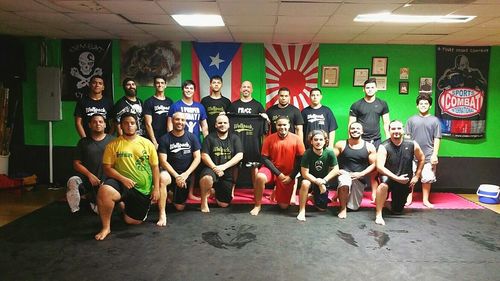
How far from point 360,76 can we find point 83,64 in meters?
4.72

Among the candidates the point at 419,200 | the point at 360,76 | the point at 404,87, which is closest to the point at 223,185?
the point at 419,200

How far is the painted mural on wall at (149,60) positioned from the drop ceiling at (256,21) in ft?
0.73

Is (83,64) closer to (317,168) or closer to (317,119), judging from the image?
(317,119)

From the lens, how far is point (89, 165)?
15.2 feet

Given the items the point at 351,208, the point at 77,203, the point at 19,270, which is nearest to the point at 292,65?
the point at 351,208

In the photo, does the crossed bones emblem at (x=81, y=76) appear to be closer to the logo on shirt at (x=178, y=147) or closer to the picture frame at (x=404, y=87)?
the logo on shirt at (x=178, y=147)

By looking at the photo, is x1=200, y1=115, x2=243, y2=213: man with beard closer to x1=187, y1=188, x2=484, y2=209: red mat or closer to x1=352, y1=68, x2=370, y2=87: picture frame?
x1=187, y1=188, x2=484, y2=209: red mat

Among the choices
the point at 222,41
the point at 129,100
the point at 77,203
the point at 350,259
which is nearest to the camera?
the point at 350,259

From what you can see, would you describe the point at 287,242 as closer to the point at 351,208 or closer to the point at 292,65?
the point at 351,208

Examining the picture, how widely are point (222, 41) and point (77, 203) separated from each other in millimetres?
3474

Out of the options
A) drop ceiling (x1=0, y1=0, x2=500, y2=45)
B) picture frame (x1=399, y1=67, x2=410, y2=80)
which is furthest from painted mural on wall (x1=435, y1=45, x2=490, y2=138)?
picture frame (x1=399, y1=67, x2=410, y2=80)

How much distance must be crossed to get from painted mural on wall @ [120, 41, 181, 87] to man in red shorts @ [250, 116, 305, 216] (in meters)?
2.53

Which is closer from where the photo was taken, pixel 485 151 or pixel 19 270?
pixel 19 270

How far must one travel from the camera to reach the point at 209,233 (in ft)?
14.0
